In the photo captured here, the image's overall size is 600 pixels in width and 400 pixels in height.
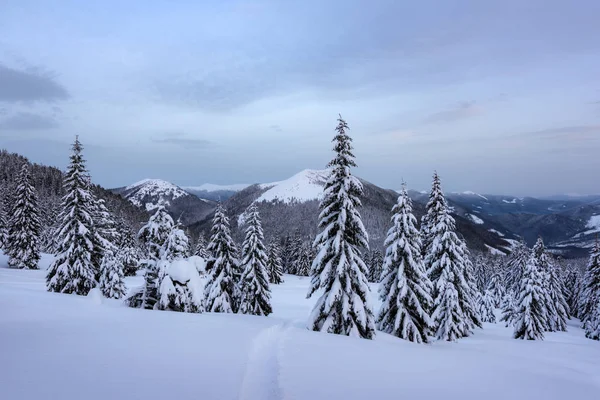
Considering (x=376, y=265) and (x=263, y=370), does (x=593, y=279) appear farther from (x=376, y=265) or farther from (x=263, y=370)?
(x=263, y=370)

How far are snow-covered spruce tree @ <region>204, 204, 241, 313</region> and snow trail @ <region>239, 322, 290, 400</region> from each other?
15.5 m

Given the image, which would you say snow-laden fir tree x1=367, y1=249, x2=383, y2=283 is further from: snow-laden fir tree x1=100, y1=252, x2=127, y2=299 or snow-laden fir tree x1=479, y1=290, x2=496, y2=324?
snow-laden fir tree x1=100, y1=252, x2=127, y2=299

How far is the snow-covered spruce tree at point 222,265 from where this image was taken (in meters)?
29.6

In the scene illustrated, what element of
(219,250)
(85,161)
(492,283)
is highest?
(85,161)

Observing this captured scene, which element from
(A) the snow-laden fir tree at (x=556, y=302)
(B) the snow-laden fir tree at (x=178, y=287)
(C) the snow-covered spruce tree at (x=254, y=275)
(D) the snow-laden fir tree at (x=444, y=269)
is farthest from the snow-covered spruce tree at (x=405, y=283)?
(A) the snow-laden fir tree at (x=556, y=302)

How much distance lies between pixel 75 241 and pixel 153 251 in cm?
1259

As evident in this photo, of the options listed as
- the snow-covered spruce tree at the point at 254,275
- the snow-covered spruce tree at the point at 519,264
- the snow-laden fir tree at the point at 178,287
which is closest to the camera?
the snow-laden fir tree at the point at 178,287

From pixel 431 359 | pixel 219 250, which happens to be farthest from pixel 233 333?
pixel 219 250

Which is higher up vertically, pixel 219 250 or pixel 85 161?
pixel 85 161

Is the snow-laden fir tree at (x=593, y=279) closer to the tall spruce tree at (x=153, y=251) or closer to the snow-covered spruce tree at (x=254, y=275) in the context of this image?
the snow-covered spruce tree at (x=254, y=275)

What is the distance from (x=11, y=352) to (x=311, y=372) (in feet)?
28.4

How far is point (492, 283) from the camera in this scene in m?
68.8

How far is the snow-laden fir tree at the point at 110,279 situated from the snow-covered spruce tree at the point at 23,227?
22.2m

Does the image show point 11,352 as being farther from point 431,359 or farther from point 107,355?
point 431,359
